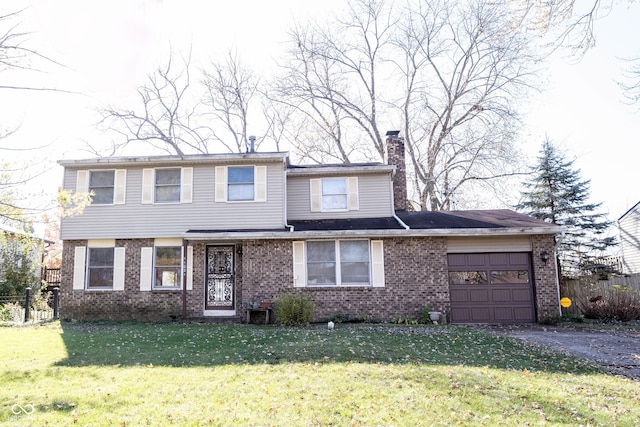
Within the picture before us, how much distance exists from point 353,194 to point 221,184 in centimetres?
422


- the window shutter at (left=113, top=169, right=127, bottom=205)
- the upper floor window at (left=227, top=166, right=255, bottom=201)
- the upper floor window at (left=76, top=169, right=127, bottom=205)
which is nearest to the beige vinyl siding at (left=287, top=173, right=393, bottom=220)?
the upper floor window at (left=227, top=166, right=255, bottom=201)

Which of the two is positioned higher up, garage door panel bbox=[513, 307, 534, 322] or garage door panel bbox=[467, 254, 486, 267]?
garage door panel bbox=[467, 254, 486, 267]

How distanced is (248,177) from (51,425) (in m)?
10.4

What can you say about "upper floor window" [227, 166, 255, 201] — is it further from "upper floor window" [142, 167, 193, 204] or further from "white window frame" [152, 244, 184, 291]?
"white window frame" [152, 244, 184, 291]

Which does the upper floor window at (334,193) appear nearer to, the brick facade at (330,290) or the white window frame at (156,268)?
the brick facade at (330,290)

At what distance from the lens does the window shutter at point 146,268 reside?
13.5 m

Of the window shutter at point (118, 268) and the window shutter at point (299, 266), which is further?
the window shutter at point (118, 268)

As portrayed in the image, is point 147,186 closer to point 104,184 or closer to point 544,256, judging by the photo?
point 104,184

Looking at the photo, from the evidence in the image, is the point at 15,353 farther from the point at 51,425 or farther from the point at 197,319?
the point at 197,319

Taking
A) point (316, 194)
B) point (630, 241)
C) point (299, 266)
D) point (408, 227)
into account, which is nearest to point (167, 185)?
point (316, 194)

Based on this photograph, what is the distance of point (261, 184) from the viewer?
13.9m

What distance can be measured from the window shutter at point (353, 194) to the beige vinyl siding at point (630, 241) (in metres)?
15.8

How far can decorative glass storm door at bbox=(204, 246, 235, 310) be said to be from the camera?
535 inches

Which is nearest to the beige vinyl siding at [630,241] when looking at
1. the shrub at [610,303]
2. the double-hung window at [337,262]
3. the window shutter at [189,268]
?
the shrub at [610,303]
